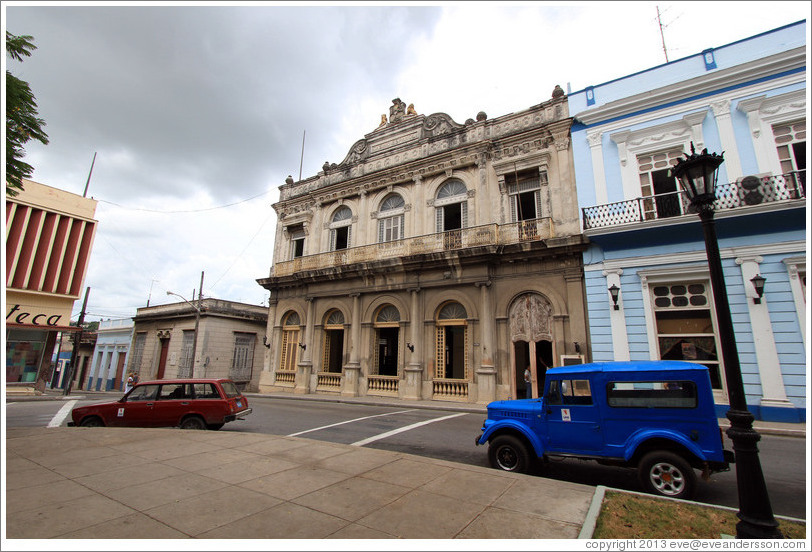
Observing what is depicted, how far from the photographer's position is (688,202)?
13.1m

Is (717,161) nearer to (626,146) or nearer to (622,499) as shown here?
(622,499)

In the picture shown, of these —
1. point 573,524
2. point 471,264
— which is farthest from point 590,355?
point 573,524

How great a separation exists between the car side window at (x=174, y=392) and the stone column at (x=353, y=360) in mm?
9974

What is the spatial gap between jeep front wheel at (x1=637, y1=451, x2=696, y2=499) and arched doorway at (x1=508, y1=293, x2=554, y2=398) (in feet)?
31.8

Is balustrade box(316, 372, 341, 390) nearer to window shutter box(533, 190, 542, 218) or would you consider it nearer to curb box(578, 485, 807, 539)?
window shutter box(533, 190, 542, 218)

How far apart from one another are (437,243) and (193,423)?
12673 millimetres

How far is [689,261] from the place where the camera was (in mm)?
13234

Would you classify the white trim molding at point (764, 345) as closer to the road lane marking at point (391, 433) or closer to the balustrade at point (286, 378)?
the road lane marking at point (391, 433)

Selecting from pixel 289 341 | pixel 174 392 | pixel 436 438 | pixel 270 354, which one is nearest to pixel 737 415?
pixel 436 438

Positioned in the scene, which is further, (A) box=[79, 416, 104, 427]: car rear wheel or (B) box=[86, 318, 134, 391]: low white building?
(B) box=[86, 318, 134, 391]: low white building

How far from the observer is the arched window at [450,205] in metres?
19.6

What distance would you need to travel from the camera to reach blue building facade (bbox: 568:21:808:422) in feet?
39.0

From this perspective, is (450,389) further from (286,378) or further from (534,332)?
(286,378)

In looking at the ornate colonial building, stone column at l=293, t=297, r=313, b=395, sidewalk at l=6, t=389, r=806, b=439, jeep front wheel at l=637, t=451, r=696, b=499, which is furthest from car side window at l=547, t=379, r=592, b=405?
stone column at l=293, t=297, r=313, b=395
